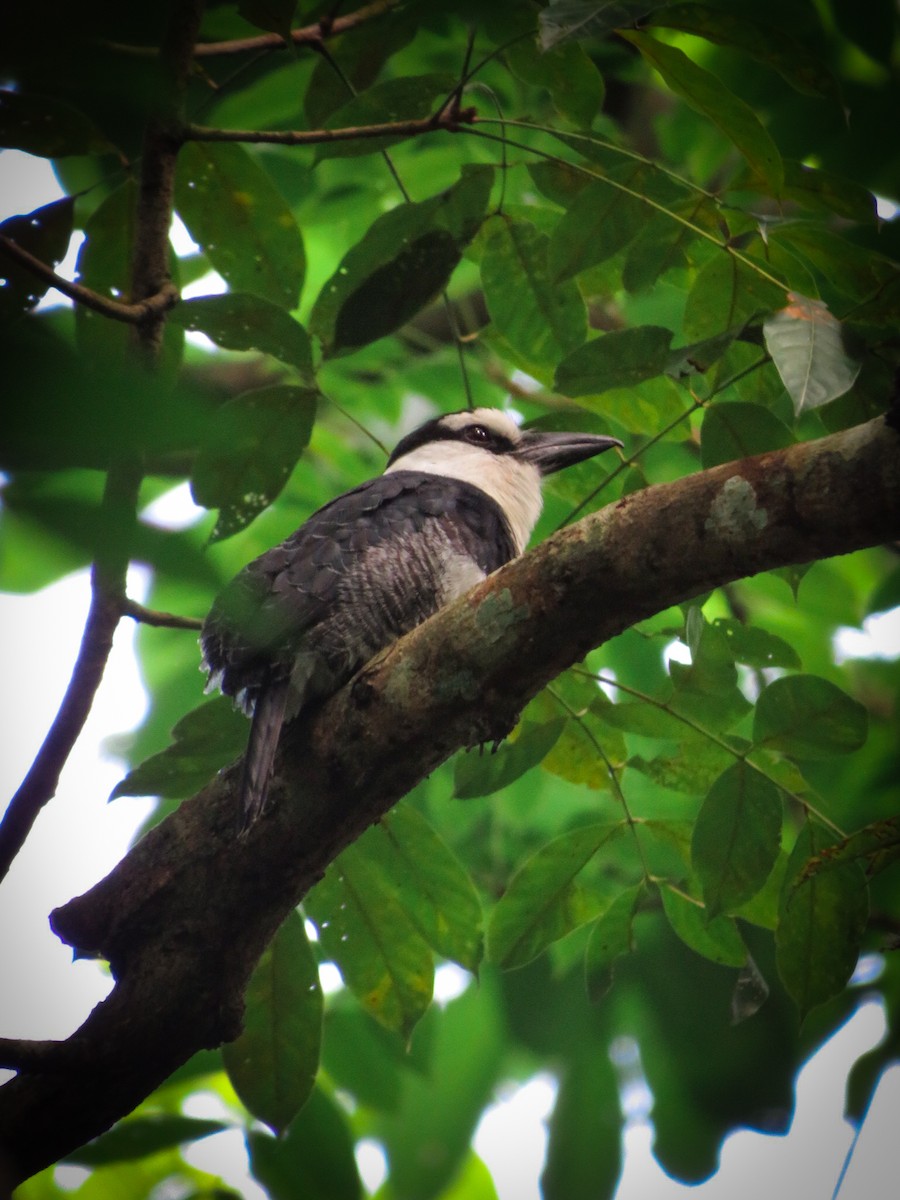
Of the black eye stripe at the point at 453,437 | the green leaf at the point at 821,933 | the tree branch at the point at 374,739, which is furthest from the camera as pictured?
the black eye stripe at the point at 453,437

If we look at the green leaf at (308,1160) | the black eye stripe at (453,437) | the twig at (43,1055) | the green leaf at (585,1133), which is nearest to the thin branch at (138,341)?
the twig at (43,1055)

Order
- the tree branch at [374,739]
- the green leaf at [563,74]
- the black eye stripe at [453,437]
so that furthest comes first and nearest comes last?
the black eye stripe at [453,437] → the green leaf at [563,74] → the tree branch at [374,739]

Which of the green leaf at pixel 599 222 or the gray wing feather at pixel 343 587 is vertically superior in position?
the green leaf at pixel 599 222

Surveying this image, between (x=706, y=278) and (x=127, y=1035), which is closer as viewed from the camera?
(x=127, y=1035)

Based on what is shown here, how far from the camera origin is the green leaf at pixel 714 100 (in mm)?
2291

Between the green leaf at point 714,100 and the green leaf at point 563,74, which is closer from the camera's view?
the green leaf at point 714,100

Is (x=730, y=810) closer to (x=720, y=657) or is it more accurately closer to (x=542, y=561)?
(x=720, y=657)

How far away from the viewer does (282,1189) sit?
2.88 m

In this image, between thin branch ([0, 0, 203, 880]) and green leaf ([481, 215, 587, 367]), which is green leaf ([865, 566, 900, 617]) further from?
thin branch ([0, 0, 203, 880])

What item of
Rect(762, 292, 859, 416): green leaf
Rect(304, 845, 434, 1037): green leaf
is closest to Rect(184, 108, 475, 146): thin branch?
Rect(762, 292, 859, 416): green leaf

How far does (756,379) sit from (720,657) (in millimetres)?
672

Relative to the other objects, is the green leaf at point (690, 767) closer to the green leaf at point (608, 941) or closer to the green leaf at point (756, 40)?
the green leaf at point (608, 941)

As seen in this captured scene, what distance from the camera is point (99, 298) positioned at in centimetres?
233

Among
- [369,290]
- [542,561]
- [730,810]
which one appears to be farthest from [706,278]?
[730,810]
